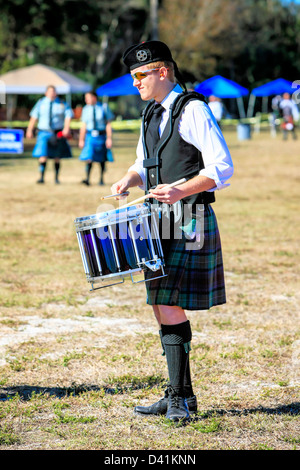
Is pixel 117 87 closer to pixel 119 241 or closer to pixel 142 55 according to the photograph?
pixel 142 55

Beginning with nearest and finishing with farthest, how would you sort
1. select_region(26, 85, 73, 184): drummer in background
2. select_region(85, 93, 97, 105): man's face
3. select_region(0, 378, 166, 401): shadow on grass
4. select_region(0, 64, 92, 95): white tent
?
select_region(0, 378, 166, 401): shadow on grass < select_region(85, 93, 97, 105): man's face < select_region(26, 85, 73, 184): drummer in background < select_region(0, 64, 92, 95): white tent

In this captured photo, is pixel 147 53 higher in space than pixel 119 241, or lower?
higher

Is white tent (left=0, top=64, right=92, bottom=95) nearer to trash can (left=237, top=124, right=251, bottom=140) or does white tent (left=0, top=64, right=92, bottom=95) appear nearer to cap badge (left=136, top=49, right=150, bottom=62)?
trash can (left=237, top=124, right=251, bottom=140)

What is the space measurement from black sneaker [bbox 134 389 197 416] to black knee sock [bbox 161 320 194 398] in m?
0.11

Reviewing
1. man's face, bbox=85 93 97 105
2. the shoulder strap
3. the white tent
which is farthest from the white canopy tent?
the shoulder strap

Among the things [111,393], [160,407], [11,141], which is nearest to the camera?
[160,407]

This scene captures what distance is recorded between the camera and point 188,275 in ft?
12.2

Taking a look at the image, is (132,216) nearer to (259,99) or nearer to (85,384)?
(85,384)

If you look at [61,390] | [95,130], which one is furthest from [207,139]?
[95,130]

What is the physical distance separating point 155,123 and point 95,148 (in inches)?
462

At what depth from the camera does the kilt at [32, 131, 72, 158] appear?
1531 centimetres

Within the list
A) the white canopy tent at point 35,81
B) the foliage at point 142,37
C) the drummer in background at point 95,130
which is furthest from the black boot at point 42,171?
the foliage at point 142,37

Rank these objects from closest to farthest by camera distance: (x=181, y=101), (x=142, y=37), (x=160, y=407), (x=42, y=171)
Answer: (x=181, y=101)
(x=160, y=407)
(x=42, y=171)
(x=142, y=37)

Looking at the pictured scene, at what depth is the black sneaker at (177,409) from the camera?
3.79m
